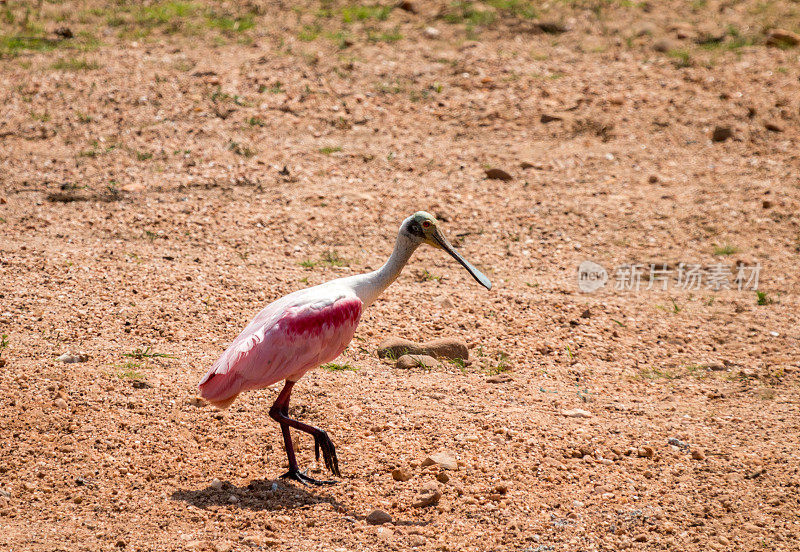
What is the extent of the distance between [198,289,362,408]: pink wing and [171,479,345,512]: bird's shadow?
0.53 metres

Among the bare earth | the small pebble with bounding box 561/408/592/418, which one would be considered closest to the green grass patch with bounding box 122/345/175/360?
the bare earth

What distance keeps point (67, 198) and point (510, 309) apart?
15.8ft

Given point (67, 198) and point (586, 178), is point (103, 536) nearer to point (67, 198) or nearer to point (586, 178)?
point (67, 198)

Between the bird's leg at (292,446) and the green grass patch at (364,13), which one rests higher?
the green grass patch at (364,13)

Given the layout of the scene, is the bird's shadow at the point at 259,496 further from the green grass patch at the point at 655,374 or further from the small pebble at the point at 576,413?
the green grass patch at the point at 655,374

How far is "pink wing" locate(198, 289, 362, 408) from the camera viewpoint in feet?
17.8

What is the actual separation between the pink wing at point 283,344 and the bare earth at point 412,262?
2.03ft

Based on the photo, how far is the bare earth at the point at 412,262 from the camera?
17.8 ft

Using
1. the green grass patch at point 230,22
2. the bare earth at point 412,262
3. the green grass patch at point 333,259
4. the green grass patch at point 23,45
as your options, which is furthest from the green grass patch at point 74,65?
the green grass patch at point 333,259

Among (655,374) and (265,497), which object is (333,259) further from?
(265,497)

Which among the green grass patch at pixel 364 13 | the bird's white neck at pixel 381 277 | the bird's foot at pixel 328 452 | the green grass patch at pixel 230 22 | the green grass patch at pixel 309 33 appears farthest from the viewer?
the green grass patch at pixel 364 13

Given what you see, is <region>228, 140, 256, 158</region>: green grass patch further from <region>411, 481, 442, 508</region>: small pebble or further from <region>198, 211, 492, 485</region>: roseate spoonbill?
<region>411, 481, 442, 508</region>: small pebble

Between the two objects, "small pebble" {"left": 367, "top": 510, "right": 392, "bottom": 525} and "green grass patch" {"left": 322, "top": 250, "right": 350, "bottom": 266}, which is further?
"green grass patch" {"left": 322, "top": 250, "right": 350, "bottom": 266}

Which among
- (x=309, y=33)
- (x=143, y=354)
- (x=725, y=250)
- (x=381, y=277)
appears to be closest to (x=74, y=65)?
(x=309, y=33)
